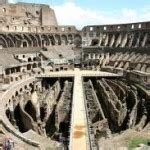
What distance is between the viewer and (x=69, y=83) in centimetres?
4778

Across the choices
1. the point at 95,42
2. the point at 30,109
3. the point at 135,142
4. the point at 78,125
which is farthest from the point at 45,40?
the point at 135,142

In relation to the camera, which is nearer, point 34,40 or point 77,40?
point 34,40

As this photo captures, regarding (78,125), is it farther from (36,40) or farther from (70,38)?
(70,38)

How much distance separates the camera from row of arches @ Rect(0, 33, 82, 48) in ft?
211

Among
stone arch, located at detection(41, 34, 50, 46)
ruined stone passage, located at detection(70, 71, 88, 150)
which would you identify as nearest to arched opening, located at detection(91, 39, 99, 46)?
stone arch, located at detection(41, 34, 50, 46)

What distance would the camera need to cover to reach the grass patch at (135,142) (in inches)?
813

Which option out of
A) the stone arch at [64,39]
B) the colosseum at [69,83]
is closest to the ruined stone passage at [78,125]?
the colosseum at [69,83]

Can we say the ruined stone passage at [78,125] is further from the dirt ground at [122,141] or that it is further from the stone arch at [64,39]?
the stone arch at [64,39]

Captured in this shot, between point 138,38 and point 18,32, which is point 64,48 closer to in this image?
point 18,32

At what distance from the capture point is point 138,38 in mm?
64375

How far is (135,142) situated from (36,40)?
163ft

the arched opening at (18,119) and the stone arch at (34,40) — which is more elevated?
the stone arch at (34,40)

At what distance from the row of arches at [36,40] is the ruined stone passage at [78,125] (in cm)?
2885

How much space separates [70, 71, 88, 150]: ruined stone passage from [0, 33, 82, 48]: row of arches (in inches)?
1136
